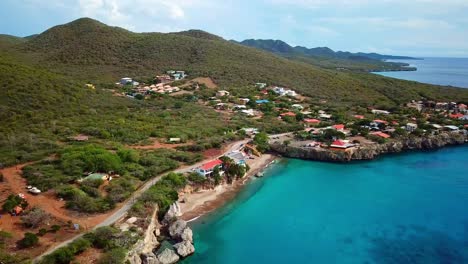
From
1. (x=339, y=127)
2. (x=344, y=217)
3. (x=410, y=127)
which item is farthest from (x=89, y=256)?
(x=410, y=127)

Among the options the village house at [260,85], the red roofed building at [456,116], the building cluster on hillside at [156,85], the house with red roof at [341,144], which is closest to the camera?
the house with red roof at [341,144]

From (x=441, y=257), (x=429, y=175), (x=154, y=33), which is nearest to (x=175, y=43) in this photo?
(x=154, y=33)

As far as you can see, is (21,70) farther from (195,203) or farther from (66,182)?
(195,203)

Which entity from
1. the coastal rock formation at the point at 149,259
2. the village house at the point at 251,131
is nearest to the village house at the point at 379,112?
the village house at the point at 251,131

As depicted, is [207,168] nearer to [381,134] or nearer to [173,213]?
[173,213]

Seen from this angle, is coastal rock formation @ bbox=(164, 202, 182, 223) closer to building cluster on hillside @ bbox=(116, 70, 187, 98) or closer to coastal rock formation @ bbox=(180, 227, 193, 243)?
coastal rock formation @ bbox=(180, 227, 193, 243)

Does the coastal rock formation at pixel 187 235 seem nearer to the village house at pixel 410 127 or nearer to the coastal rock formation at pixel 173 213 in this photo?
the coastal rock formation at pixel 173 213

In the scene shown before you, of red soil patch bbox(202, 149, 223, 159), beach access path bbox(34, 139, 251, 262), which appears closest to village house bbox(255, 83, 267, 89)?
red soil patch bbox(202, 149, 223, 159)
